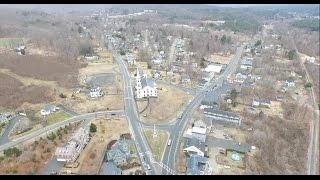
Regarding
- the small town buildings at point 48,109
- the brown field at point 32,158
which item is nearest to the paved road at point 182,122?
the brown field at point 32,158

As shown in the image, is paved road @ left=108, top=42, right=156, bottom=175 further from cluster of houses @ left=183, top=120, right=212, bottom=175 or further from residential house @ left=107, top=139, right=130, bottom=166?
cluster of houses @ left=183, top=120, right=212, bottom=175

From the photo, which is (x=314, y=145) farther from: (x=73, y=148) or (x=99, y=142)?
(x=73, y=148)

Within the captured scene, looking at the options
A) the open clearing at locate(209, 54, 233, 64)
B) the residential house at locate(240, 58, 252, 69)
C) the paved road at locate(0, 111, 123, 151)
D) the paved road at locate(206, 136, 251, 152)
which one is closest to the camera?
the paved road at locate(206, 136, 251, 152)

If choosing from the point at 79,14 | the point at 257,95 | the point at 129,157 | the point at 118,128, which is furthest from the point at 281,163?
the point at 79,14

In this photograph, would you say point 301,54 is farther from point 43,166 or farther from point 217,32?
point 43,166

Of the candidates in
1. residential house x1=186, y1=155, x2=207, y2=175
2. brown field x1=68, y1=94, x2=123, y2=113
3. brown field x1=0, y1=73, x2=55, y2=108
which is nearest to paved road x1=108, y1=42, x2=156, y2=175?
brown field x1=68, y1=94, x2=123, y2=113

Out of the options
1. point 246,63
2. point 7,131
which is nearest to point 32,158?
point 7,131
